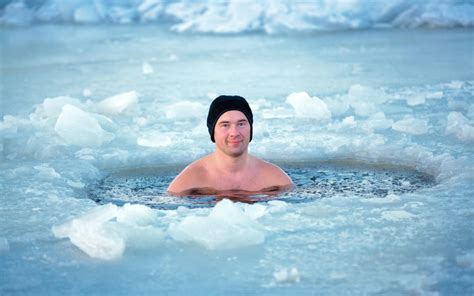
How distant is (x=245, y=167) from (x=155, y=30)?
7.05m

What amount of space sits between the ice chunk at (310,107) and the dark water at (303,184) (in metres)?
0.96

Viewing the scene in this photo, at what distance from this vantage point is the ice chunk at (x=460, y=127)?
505cm

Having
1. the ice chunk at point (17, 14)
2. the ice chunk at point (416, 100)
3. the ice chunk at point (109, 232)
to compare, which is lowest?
the ice chunk at point (109, 232)

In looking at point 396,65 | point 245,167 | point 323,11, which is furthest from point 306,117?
point 323,11

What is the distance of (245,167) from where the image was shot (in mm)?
4523

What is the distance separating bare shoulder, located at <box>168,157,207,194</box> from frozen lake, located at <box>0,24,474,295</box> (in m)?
0.36

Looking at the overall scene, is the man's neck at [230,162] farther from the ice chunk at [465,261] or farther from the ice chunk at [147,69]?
the ice chunk at [147,69]

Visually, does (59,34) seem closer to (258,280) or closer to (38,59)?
(38,59)

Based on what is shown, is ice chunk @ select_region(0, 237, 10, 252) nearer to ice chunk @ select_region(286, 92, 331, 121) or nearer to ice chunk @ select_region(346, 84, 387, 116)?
ice chunk @ select_region(286, 92, 331, 121)

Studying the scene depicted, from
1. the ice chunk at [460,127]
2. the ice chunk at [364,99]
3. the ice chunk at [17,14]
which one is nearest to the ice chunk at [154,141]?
the ice chunk at [364,99]

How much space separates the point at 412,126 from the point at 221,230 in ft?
7.99

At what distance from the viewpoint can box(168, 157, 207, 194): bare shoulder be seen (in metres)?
4.42

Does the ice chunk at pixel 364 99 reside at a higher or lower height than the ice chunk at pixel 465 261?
higher

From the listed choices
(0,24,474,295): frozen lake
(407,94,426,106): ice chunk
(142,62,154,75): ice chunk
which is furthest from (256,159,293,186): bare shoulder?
(142,62,154,75): ice chunk
